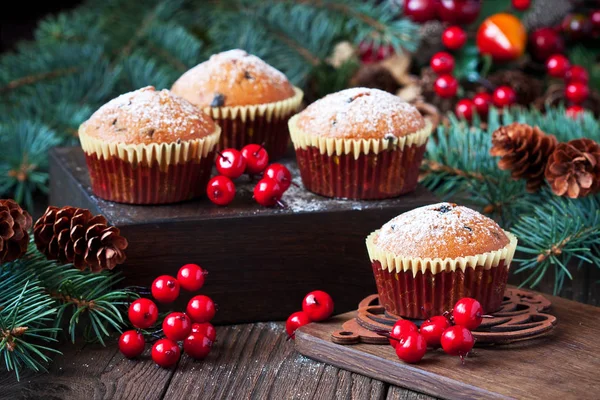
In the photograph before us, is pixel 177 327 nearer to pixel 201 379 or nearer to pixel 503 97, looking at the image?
pixel 201 379

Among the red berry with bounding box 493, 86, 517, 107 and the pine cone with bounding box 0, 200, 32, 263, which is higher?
the red berry with bounding box 493, 86, 517, 107

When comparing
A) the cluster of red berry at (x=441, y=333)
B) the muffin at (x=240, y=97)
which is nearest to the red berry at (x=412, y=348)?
the cluster of red berry at (x=441, y=333)

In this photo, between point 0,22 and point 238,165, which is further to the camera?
point 0,22

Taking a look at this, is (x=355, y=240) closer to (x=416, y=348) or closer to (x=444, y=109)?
(x=416, y=348)

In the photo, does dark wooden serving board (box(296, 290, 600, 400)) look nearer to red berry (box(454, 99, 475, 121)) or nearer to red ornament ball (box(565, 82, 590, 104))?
red berry (box(454, 99, 475, 121))

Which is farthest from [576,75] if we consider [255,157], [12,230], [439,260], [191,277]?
[12,230]

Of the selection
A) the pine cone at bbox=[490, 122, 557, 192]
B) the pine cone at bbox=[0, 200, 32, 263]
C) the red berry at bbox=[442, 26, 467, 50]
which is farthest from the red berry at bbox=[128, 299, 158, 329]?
the red berry at bbox=[442, 26, 467, 50]

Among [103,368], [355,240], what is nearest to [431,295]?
[355,240]
